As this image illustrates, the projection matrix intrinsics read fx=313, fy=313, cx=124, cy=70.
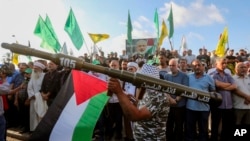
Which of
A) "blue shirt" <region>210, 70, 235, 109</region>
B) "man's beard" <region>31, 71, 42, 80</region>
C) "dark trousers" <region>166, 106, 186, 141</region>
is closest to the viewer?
"blue shirt" <region>210, 70, 235, 109</region>

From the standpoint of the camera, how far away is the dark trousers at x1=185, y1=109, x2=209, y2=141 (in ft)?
23.4

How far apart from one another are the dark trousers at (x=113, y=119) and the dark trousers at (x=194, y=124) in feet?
6.58

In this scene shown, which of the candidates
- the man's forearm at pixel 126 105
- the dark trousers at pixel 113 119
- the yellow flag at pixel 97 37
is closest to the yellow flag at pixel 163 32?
the yellow flag at pixel 97 37

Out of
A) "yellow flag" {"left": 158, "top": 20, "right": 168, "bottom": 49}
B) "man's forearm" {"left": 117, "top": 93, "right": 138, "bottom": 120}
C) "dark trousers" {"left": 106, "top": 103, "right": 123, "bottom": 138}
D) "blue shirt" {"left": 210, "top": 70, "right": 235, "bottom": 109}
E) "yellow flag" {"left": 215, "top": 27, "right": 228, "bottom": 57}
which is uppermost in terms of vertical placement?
"yellow flag" {"left": 158, "top": 20, "right": 168, "bottom": 49}

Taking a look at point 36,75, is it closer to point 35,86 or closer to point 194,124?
point 35,86

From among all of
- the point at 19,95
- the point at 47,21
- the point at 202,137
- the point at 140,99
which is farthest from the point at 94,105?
the point at 47,21

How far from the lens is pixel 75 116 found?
10.9 feet

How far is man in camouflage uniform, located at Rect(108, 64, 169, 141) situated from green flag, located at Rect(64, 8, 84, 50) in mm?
10104

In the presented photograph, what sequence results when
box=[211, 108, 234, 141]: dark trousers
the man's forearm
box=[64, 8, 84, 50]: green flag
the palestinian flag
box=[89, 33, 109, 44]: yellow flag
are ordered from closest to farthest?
the man's forearm → the palestinian flag → box=[211, 108, 234, 141]: dark trousers → box=[64, 8, 84, 50]: green flag → box=[89, 33, 109, 44]: yellow flag

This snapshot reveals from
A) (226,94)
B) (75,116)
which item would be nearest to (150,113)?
(75,116)

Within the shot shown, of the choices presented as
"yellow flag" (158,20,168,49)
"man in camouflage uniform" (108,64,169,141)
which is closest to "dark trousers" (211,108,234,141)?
"man in camouflage uniform" (108,64,169,141)

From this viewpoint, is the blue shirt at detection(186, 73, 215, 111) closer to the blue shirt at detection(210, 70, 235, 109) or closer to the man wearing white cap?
the blue shirt at detection(210, 70, 235, 109)

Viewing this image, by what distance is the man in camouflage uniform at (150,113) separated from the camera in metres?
2.99

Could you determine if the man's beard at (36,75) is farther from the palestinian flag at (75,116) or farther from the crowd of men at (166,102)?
the palestinian flag at (75,116)
